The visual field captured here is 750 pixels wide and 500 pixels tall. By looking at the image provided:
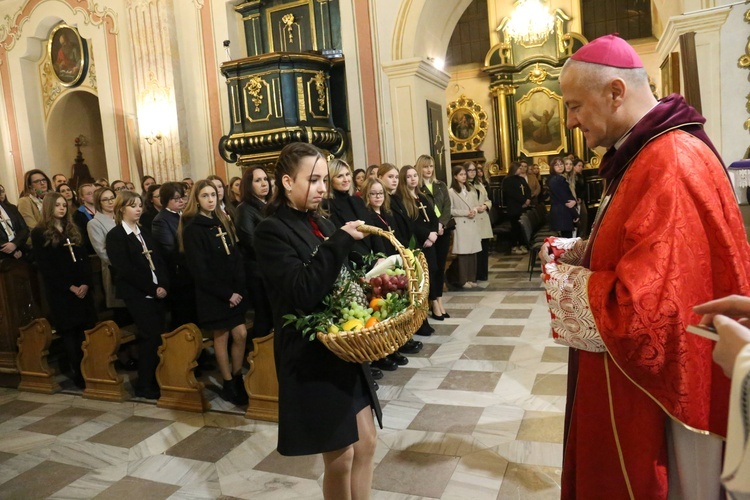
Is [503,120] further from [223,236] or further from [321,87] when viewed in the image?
[223,236]

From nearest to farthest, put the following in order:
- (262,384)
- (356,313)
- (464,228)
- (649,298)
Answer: (649,298), (356,313), (262,384), (464,228)

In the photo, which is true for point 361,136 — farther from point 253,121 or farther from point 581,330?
point 581,330

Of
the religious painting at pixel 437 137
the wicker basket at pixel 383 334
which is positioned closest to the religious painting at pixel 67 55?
the religious painting at pixel 437 137

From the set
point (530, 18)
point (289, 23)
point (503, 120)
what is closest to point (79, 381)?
point (289, 23)

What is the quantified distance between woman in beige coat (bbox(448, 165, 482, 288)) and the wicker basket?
5.43 m

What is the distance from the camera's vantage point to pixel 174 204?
16.2 ft

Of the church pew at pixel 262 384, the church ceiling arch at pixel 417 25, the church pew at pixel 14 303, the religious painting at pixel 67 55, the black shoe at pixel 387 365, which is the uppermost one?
the religious painting at pixel 67 55

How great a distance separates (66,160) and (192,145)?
467 cm

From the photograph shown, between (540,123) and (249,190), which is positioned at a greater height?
(540,123)

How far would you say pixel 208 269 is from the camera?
165 inches

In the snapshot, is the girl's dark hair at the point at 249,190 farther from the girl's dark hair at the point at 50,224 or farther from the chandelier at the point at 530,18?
the chandelier at the point at 530,18

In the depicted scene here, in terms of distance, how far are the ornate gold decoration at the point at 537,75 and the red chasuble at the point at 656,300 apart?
1332 cm

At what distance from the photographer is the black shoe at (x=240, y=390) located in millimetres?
4245

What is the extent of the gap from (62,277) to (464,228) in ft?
14.9
